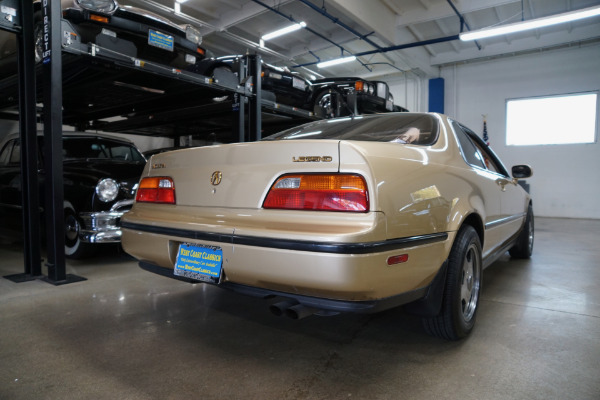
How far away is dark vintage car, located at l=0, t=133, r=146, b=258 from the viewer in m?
3.47

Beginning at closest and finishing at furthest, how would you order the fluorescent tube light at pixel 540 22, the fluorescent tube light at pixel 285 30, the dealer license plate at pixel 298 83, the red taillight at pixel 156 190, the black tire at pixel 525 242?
the red taillight at pixel 156 190 → the black tire at pixel 525 242 → the dealer license plate at pixel 298 83 → the fluorescent tube light at pixel 540 22 → the fluorescent tube light at pixel 285 30

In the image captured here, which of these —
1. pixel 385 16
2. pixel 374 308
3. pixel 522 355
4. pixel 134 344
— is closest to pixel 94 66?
pixel 134 344

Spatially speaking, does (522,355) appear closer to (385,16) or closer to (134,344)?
(134,344)

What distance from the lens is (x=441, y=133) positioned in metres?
2.08

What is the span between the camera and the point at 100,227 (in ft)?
11.3

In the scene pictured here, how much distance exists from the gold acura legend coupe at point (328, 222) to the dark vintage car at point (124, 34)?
2033 millimetres

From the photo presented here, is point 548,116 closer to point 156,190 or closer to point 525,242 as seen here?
point 525,242

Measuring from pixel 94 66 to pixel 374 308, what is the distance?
357cm

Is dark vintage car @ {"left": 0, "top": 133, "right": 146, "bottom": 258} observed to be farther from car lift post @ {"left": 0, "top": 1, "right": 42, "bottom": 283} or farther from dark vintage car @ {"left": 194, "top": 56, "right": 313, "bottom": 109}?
dark vintage car @ {"left": 194, "top": 56, "right": 313, "bottom": 109}

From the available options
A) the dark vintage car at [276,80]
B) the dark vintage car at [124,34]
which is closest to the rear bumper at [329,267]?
the dark vintage car at [124,34]

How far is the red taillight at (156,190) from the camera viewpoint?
1.97 meters

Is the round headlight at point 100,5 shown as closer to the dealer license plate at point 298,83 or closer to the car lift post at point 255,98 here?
the car lift post at point 255,98

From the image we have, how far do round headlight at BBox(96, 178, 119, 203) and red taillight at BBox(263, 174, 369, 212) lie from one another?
99.6 inches

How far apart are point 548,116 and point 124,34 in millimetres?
10883
